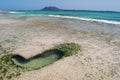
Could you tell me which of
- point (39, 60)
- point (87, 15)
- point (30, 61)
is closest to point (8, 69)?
point (30, 61)

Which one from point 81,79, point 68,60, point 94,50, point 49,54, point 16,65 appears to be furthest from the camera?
point 94,50

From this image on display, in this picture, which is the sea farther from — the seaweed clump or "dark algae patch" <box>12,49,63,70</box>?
the seaweed clump

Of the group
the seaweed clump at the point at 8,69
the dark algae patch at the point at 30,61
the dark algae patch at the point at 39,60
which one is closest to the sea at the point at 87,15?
the dark algae patch at the point at 30,61

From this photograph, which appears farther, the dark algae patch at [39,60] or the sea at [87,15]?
the sea at [87,15]

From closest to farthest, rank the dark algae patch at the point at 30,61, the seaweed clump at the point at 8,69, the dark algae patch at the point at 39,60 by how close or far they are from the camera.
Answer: the seaweed clump at the point at 8,69 → the dark algae patch at the point at 30,61 → the dark algae patch at the point at 39,60

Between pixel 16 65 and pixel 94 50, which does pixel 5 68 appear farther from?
pixel 94 50

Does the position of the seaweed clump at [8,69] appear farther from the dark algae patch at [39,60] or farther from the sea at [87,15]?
the sea at [87,15]

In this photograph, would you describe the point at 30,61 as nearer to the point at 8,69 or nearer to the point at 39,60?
the point at 39,60

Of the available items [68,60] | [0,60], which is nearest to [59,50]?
[68,60]
